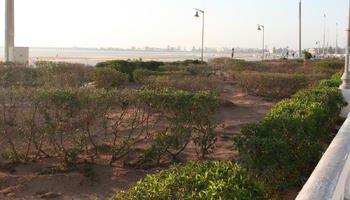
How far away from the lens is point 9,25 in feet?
59.0

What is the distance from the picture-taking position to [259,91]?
13266 mm

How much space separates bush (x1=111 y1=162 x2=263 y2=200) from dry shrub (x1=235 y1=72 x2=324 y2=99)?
A: 10177 mm

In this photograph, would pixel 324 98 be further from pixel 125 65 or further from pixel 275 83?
pixel 125 65

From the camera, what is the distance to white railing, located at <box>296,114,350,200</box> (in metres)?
2.42

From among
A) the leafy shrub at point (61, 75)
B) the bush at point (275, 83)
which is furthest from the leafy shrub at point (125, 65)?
the bush at point (275, 83)

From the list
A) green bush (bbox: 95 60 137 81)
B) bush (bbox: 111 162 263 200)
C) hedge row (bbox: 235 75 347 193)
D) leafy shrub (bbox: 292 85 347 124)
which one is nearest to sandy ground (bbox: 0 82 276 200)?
hedge row (bbox: 235 75 347 193)

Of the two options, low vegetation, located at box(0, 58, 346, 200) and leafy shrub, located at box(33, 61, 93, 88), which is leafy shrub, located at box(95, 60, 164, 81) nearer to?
leafy shrub, located at box(33, 61, 93, 88)

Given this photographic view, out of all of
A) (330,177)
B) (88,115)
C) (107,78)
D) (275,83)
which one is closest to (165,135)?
(88,115)

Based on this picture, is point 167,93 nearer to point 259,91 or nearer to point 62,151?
point 62,151

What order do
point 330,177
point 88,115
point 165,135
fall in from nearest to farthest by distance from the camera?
point 330,177
point 88,115
point 165,135

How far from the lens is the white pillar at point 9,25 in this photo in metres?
17.8

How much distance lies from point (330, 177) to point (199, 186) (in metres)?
1.01

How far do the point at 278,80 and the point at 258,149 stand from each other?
9070mm

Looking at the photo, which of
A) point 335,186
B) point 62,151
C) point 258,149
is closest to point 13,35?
point 62,151
